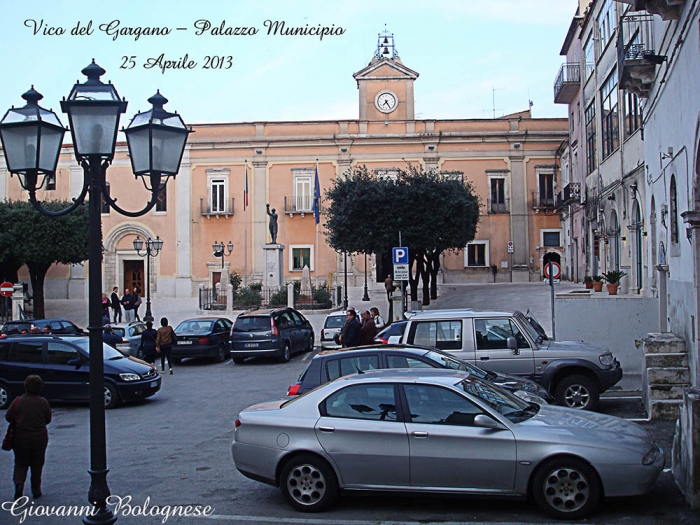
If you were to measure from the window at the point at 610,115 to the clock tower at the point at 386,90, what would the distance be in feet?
74.4

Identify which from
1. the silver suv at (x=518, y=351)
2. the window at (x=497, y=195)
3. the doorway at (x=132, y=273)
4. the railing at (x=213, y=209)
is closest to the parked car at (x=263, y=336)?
the silver suv at (x=518, y=351)

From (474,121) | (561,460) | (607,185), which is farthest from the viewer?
(474,121)

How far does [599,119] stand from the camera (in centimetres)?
2812

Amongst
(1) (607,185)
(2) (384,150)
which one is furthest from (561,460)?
(2) (384,150)

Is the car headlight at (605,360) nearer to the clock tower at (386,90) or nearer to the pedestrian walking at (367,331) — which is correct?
the pedestrian walking at (367,331)

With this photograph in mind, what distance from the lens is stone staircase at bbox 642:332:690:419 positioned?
11023mm

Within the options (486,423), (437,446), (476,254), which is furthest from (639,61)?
(476,254)

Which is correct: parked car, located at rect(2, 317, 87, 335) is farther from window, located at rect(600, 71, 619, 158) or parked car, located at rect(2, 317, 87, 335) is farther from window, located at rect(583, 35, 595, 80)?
window, located at rect(583, 35, 595, 80)

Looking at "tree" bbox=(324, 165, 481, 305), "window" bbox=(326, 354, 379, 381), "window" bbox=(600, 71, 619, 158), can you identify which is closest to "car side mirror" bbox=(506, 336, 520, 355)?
"window" bbox=(326, 354, 379, 381)

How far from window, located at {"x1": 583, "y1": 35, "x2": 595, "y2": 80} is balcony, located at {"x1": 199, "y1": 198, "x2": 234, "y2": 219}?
25834 millimetres

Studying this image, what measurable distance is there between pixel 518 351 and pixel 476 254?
3701 cm

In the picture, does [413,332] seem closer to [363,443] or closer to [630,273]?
[363,443]

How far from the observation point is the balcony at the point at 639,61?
51.9ft

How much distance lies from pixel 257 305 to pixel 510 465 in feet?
94.4
